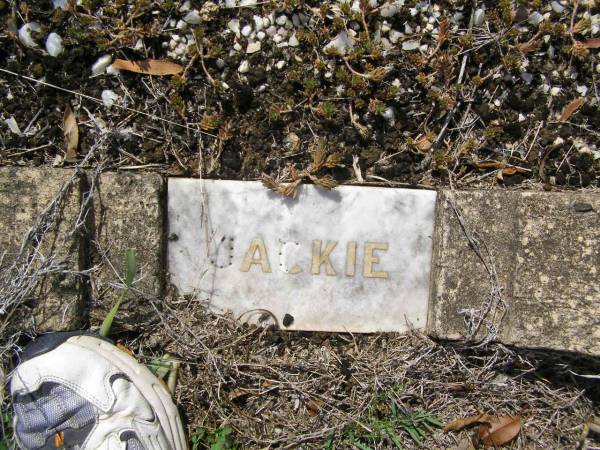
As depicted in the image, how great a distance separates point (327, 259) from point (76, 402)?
3.93ft

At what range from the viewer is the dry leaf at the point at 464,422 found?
2.51 metres

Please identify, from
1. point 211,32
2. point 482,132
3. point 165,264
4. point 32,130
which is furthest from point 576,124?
point 32,130

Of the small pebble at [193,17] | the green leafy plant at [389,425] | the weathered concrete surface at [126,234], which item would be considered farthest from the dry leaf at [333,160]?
the green leafy plant at [389,425]

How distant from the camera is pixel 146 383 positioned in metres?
2.39


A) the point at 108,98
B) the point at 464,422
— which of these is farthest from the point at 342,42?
the point at 464,422

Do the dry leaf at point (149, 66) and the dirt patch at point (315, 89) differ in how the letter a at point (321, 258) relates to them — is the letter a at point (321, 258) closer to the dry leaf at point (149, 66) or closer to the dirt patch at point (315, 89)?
the dirt patch at point (315, 89)

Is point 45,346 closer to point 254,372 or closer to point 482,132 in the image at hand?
point 254,372

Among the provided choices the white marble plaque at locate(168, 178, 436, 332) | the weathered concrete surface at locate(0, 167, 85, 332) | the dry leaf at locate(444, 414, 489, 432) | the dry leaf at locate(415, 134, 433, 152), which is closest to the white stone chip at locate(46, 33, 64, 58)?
the weathered concrete surface at locate(0, 167, 85, 332)

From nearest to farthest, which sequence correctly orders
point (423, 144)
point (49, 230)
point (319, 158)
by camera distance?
point (49, 230), point (319, 158), point (423, 144)

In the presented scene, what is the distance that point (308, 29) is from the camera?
2.48 metres

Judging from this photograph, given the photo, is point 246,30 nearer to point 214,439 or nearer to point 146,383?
point 146,383

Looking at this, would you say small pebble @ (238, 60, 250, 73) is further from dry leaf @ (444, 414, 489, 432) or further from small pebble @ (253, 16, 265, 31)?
dry leaf @ (444, 414, 489, 432)

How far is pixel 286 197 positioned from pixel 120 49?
3.17 ft

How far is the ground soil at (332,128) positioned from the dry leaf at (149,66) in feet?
0.10
